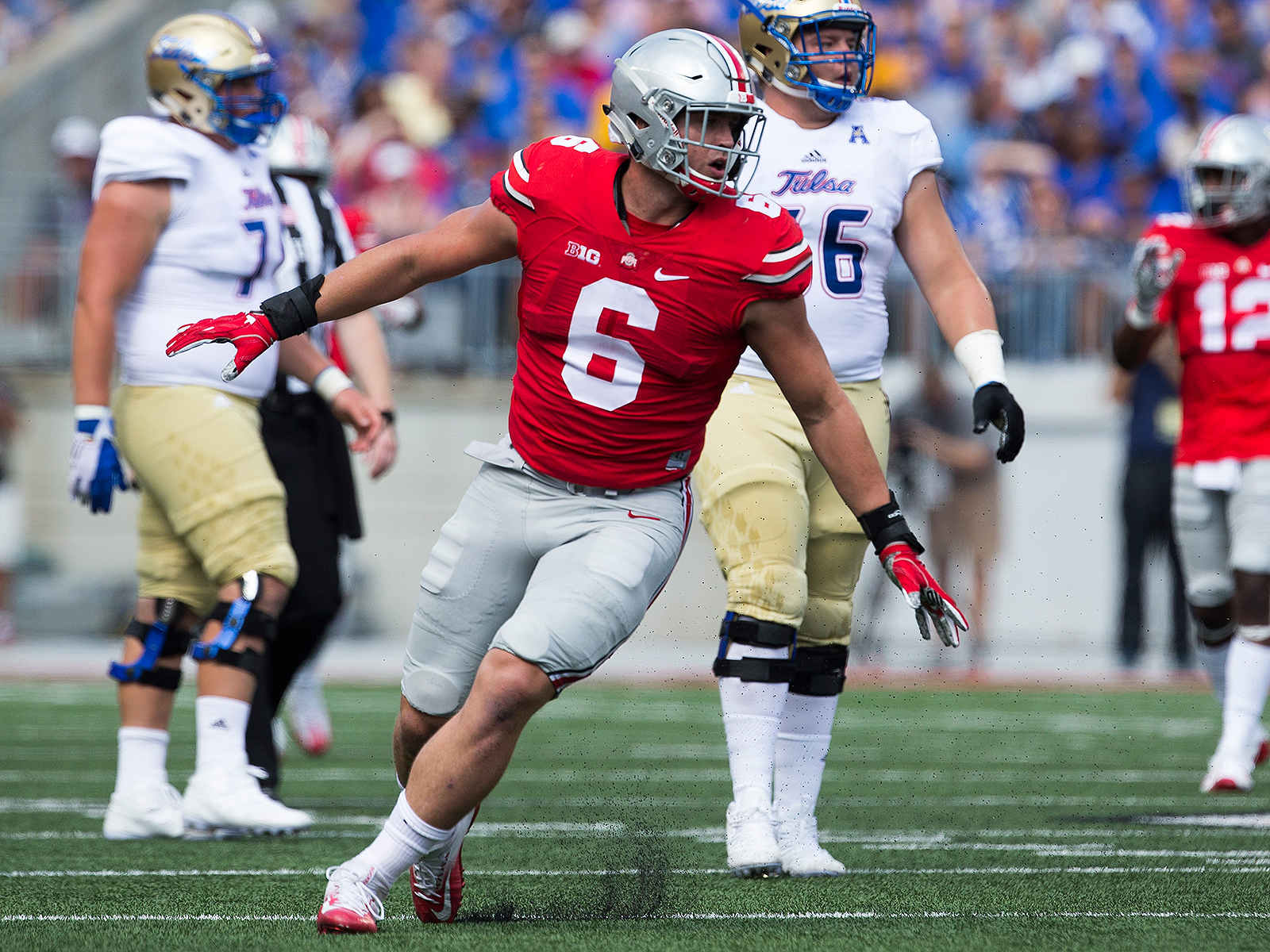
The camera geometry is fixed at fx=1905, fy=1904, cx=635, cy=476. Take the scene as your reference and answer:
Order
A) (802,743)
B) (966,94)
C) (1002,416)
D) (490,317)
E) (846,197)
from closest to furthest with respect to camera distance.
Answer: (1002,416), (846,197), (802,743), (490,317), (966,94)

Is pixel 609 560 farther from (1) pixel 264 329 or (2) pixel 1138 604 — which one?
(2) pixel 1138 604

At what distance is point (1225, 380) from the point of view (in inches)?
266

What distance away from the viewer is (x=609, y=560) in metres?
3.61

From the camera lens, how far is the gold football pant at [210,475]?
17.1 feet

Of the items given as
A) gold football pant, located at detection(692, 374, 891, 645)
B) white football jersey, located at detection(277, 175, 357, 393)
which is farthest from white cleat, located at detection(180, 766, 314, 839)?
gold football pant, located at detection(692, 374, 891, 645)

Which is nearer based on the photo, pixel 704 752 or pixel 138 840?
pixel 138 840

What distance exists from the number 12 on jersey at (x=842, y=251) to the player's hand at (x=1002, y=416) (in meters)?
0.59

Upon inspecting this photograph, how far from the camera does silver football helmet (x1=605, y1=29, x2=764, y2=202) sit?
3568 mm

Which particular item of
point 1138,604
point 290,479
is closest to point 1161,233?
point 290,479

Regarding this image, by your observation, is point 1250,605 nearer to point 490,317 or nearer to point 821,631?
point 821,631

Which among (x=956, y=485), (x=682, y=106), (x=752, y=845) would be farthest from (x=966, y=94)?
(x=682, y=106)

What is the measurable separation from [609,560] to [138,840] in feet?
7.10

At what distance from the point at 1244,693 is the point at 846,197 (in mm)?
2831

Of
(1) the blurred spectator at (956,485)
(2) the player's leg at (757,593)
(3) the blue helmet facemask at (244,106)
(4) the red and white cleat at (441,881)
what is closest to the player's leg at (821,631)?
(2) the player's leg at (757,593)
